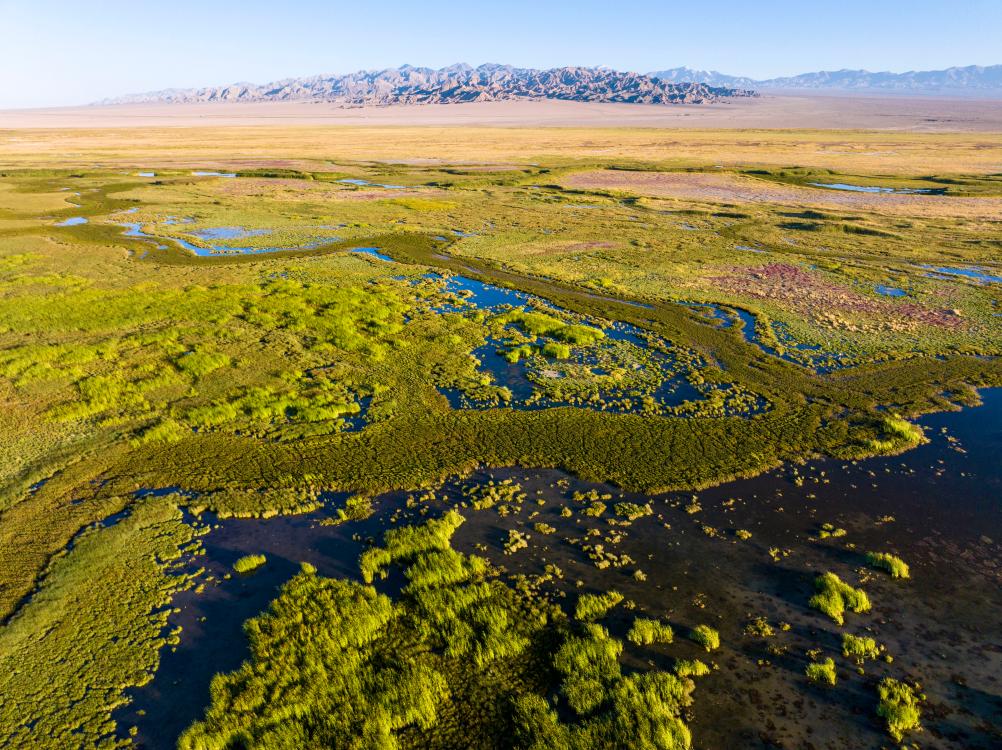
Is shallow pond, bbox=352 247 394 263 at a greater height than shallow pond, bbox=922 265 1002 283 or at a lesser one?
greater

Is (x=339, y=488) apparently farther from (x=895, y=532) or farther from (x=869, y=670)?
(x=895, y=532)

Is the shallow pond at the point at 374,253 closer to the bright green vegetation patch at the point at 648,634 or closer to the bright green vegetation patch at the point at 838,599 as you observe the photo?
the bright green vegetation patch at the point at 648,634

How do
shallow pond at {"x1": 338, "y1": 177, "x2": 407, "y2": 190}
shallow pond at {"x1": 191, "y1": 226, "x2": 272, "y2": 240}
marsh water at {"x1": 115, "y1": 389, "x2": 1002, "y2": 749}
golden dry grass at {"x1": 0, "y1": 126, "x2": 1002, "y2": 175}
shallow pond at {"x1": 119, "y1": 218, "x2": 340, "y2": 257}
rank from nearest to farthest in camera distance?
marsh water at {"x1": 115, "y1": 389, "x2": 1002, "y2": 749}
shallow pond at {"x1": 119, "y1": 218, "x2": 340, "y2": 257}
shallow pond at {"x1": 191, "y1": 226, "x2": 272, "y2": 240}
shallow pond at {"x1": 338, "y1": 177, "x2": 407, "y2": 190}
golden dry grass at {"x1": 0, "y1": 126, "x2": 1002, "y2": 175}

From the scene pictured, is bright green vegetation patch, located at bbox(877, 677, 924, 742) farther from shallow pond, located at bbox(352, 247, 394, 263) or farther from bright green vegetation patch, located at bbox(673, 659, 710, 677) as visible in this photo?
shallow pond, located at bbox(352, 247, 394, 263)

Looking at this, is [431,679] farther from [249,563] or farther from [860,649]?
[860,649]

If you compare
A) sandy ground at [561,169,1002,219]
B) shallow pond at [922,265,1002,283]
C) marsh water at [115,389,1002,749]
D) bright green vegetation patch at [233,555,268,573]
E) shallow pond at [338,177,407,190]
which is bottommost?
marsh water at [115,389,1002,749]

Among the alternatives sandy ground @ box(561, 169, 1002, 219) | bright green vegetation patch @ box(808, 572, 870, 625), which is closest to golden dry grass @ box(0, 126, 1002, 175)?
sandy ground @ box(561, 169, 1002, 219)

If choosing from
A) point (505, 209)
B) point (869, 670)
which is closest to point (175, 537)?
point (869, 670)
